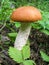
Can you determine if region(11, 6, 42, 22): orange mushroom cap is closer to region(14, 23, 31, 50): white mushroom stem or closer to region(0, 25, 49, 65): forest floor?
region(14, 23, 31, 50): white mushroom stem

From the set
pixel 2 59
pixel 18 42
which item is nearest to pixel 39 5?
pixel 18 42

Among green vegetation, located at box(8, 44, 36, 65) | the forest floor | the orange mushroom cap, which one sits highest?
the orange mushroom cap

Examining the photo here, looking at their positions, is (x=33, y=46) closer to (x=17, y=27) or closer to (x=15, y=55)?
(x=17, y=27)

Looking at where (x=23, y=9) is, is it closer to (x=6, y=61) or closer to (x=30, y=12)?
(x=30, y=12)

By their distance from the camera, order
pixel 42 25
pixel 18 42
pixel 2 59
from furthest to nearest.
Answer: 1. pixel 42 25
2. pixel 18 42
3. pixel 2 59

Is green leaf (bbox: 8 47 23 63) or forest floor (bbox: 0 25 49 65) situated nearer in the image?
green leaf (bbox: 8 47 23 63)

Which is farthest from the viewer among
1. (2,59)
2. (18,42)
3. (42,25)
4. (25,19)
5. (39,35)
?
(39,35)

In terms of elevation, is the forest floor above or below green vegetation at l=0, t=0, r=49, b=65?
below

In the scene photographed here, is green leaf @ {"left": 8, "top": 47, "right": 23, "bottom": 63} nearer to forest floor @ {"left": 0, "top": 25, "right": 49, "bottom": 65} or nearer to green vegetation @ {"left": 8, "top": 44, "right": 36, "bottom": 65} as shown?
green vegetation @ {"left": 8, "top": 44, "right": 36, "bottom": 65}

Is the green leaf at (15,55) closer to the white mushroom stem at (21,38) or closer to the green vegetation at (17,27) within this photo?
the green vegetation at (17,27)

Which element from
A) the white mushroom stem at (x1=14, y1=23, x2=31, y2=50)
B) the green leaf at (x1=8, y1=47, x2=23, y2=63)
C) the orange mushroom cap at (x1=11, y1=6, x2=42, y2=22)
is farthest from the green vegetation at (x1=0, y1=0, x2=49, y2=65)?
the orange mushroom cap at (x1=11, y1=6, x2=42, y2=22)

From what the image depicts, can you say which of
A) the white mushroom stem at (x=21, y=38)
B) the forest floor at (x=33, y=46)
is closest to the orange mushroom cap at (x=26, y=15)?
the white mushroom stem at (x=21, y=38)
